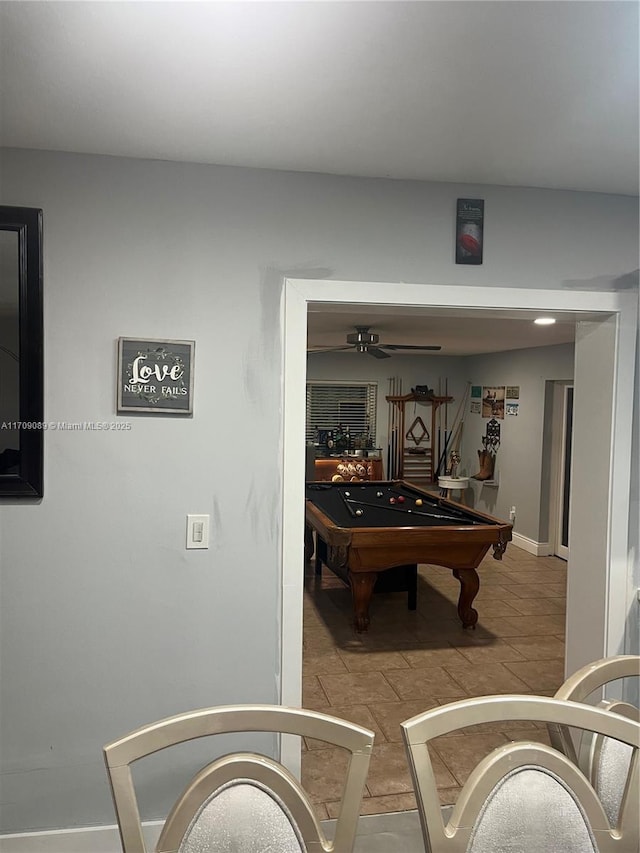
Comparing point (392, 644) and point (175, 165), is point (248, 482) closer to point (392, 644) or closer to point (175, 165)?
point (175, 165)

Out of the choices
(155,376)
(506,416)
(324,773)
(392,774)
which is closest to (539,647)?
(392,774)

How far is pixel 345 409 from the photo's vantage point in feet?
34.9

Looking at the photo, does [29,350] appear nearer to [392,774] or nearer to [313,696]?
[392,774]

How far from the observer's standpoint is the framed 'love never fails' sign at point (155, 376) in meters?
2.35

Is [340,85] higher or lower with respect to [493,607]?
higher

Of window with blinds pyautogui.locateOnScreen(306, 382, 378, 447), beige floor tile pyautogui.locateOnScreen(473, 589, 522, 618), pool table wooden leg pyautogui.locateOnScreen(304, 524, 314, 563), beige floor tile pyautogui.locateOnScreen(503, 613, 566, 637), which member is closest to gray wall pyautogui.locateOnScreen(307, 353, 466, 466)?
window with blinds pyautogui.locateOnScreen(306, 382, 378, 447)

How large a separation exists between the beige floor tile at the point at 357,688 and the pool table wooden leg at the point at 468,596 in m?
1.09

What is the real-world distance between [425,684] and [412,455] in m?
6.63

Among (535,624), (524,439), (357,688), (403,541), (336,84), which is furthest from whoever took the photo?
(524,439)

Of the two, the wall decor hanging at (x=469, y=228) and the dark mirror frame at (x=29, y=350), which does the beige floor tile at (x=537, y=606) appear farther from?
the dark mirror frame at (x=29, y=350)

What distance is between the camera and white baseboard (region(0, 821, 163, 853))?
232 centimetres

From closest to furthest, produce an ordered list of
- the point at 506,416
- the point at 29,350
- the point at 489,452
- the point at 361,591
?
the point at 29,350, the point at 361,591, the point at 506,416, the point at 489,452

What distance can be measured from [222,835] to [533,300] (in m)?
2.08

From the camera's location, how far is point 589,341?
2863 mm
